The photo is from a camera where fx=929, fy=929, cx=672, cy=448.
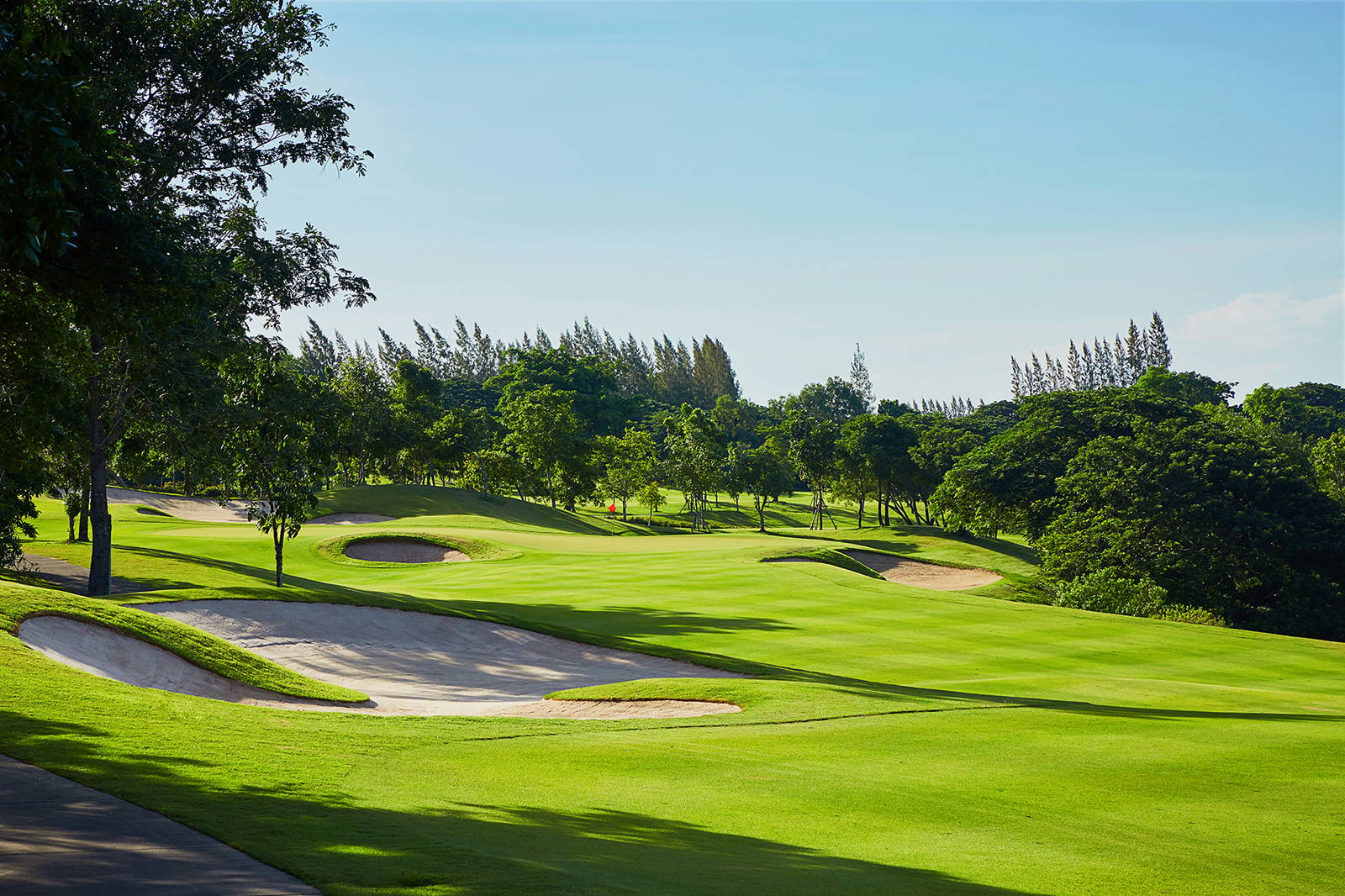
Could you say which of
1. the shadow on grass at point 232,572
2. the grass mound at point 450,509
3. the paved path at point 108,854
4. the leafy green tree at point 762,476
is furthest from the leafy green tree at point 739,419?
the paved path at point 108,854

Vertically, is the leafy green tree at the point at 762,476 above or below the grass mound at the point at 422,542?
above

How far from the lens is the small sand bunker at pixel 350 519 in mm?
65750

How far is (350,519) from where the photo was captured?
66500 mm

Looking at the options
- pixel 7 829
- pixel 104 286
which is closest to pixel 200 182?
pixel 104 286

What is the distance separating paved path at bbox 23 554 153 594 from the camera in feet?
96.6

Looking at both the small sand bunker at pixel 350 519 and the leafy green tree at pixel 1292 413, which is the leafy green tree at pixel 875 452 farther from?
the small sand bunker at pixel 350 519

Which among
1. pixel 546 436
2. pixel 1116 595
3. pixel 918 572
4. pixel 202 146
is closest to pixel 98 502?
pixel 202 146

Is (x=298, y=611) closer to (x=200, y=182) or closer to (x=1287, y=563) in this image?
(x=200, y=182)

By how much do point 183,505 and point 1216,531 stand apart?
2828 inches

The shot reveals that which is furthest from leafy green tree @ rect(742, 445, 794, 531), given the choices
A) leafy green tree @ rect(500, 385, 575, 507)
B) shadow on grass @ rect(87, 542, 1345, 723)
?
shadow on grass @ rect(87, 542, 1345, 723)

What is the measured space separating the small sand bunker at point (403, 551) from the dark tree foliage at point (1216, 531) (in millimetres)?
32687

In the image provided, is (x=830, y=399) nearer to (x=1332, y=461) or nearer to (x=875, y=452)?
(x=875, y=452)

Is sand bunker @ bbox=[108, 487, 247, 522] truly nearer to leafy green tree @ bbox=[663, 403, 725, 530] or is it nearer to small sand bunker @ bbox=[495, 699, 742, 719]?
leafy green tree @ bbox=[663, 403, 725, 530]

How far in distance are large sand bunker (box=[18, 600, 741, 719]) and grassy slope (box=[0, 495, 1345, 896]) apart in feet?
6.29
